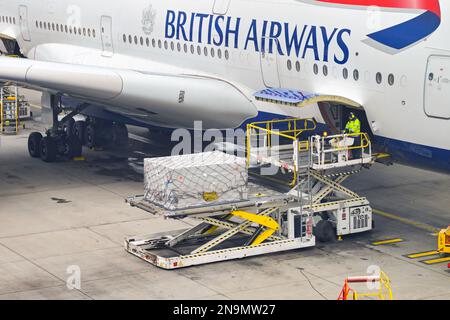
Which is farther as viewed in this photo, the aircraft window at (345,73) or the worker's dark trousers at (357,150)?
the aircraft window at (345,73)

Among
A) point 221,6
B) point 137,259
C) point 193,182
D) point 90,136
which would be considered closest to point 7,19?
point 90,136

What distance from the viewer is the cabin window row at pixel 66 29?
1401 inches

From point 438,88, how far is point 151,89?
9.28 metres

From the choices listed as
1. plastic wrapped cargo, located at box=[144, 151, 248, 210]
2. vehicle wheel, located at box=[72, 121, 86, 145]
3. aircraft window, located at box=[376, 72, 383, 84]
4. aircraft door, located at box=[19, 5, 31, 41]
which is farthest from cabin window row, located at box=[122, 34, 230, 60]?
aircraft door, located at box=[19, 5, 31, 41]

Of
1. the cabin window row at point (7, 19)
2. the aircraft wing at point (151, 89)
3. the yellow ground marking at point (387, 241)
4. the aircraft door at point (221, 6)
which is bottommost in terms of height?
the yellow ground marking at point (387, 241)

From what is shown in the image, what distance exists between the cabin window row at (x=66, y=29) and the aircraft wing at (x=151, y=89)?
5139 mm

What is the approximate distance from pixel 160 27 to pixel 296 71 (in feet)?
20.8

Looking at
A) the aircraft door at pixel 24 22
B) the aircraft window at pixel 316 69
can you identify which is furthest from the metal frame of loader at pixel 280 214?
the aircraft door at pixel 24 22

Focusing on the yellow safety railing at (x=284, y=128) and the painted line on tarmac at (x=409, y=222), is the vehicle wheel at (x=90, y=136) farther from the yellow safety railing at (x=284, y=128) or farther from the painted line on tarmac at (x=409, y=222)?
the painted line on tarmac at (x=409, y=222)

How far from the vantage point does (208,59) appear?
30.7 m

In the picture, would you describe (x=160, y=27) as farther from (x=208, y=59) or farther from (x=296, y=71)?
(x=296, y=71)

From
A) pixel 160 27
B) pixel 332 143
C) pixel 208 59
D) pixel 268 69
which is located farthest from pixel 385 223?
pixel 160 27

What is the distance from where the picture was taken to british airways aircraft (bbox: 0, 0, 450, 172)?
81.2ft

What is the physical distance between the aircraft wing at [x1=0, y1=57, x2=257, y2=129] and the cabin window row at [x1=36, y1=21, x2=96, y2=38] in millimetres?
5139
